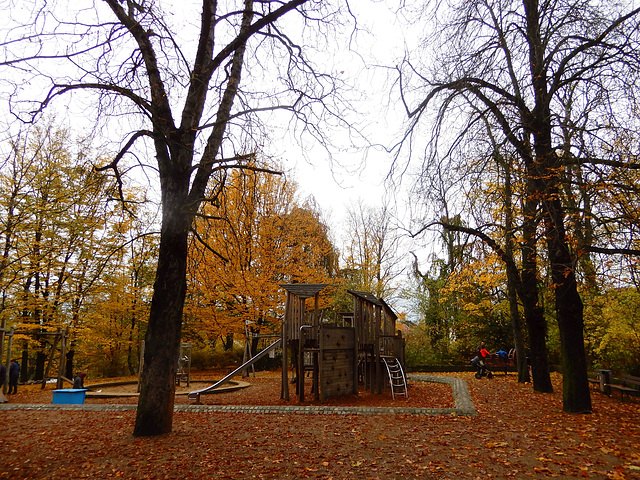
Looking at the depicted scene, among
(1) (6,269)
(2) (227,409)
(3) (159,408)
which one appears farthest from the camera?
(1) (6,269)

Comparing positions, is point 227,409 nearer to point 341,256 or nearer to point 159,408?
point 159,408

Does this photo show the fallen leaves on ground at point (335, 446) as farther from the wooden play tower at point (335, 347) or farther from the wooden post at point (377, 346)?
the wooden post at point (377, 346)

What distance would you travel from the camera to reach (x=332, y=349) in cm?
1091

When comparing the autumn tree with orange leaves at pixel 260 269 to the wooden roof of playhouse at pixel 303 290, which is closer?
the wooden roof of playhouse at pixel 303 290

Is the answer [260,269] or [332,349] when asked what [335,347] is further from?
[260,269]

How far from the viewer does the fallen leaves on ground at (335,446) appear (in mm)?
4586

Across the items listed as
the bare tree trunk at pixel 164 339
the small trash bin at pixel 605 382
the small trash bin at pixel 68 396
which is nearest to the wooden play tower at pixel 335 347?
the bare tree trunk at pixel 164 339

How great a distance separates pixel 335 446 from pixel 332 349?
520 cm

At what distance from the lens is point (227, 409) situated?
9.05 metres

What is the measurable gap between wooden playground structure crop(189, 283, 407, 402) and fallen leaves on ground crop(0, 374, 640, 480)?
8.75 feet

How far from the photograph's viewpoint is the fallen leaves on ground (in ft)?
15.0

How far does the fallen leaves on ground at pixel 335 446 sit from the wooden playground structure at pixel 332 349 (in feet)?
8.75

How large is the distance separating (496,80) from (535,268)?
4.59 metres

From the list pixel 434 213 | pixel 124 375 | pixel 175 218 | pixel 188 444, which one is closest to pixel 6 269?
pixel 124 375
